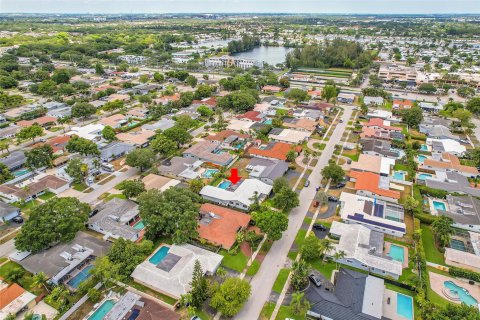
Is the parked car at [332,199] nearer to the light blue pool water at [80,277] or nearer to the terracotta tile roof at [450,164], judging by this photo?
the terracotta tile roof at [450,164]

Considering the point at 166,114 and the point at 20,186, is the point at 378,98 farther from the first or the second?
the point at 20,186

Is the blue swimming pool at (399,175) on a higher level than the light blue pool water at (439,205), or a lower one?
higher

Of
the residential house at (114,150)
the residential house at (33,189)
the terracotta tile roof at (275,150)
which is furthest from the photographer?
the terracotta tile roof at (275,150)

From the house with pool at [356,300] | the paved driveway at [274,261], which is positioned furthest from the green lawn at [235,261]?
the house with pool at [356,300]

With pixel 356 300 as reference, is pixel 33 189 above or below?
below

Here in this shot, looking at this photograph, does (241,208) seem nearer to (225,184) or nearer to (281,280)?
(225,184)

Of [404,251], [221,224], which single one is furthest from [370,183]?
[221,224]
